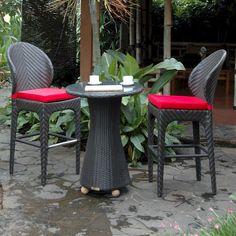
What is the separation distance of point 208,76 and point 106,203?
1.24 m

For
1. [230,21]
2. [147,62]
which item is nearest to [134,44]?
[147,62]

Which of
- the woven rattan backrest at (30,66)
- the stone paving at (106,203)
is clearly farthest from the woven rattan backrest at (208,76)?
the woven rattan backrest at (30,66)

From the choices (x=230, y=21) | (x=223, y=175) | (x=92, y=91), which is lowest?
(x=223, y=175)

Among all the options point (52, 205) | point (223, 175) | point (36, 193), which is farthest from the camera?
point (223, 175)

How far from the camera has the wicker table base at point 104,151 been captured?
12.1ft

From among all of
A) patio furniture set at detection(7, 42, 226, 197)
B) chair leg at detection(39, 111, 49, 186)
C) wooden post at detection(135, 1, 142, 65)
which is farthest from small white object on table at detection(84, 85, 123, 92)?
wooden post at detection(135, 1, 142, 65)

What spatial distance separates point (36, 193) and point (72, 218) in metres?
0.61

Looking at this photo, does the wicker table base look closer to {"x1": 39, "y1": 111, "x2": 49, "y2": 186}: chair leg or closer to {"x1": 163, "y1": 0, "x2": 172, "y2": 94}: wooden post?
{"x1": 39, "y1": 111, "x2": 49, "y2": 186}: chair leg

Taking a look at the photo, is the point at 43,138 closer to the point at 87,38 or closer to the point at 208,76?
the point at 208,76

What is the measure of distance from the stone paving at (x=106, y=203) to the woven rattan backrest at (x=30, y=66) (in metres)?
0.79

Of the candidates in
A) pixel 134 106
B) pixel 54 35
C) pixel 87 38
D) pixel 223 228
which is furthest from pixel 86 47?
pixel 223 228

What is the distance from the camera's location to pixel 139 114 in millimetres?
4738

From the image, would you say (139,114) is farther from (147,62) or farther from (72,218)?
(147,62)

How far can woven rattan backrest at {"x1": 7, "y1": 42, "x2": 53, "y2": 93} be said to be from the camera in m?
4.46
